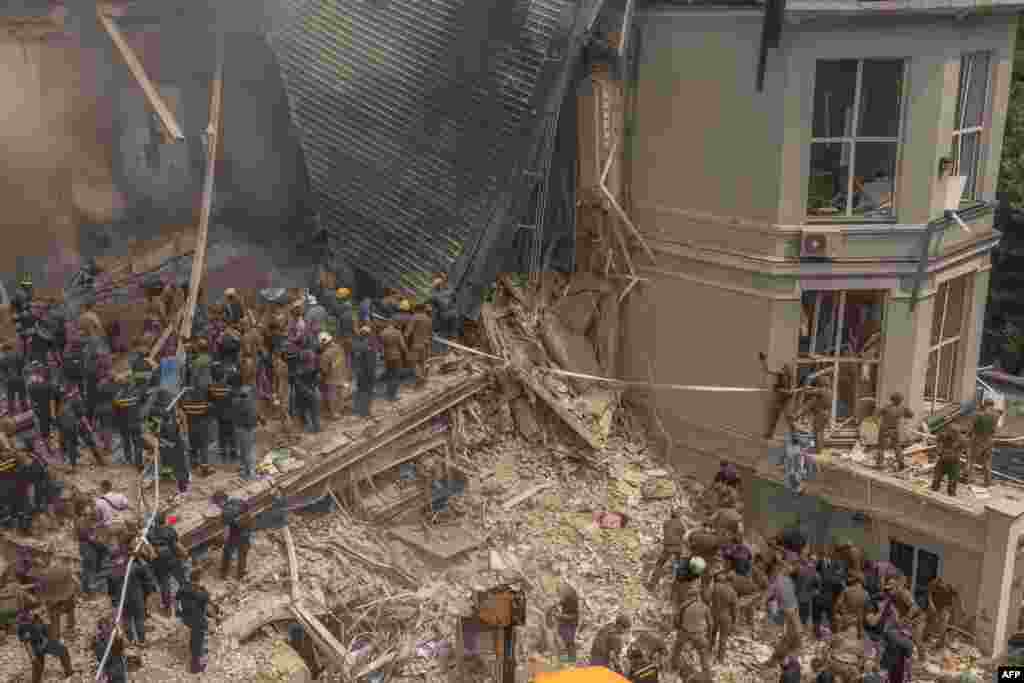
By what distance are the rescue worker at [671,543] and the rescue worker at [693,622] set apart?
3.47 feet

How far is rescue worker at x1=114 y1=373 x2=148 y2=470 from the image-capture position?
16578mm

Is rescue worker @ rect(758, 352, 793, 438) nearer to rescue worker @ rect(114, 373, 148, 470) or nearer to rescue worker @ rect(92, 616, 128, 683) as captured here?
rescue worker @ rect(114, 373, 148, 470)

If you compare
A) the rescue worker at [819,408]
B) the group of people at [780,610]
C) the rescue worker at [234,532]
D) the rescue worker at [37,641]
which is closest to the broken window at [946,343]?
the rescue worker at [819,408]

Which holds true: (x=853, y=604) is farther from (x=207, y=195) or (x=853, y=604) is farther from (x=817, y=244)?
(x=207, y=195)

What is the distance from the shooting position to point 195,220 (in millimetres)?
22781

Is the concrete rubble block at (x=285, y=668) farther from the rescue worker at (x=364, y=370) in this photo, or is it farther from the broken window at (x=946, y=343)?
the broken window at (x=946, y=343)

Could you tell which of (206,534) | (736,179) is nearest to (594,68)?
(736,179)

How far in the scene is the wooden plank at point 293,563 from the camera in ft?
53.2

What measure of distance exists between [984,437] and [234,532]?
1181 cm

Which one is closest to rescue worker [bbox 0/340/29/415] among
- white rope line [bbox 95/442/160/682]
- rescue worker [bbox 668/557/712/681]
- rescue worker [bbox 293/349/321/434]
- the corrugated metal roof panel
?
white rope line [bbox 95/442/160/682]

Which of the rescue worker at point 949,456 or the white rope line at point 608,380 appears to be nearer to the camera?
the rescue worker at point 949,456

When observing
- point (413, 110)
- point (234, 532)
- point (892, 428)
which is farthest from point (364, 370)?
point (892, 428)

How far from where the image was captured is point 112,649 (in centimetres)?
1403

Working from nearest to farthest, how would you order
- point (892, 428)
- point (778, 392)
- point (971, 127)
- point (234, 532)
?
point (234, 532)
point (892, 428)
point (778, 392)
point (971, 127)
